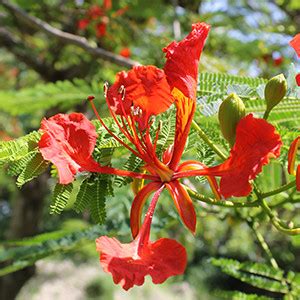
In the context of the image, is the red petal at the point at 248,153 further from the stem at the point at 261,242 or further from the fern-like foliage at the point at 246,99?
the stem at the point at 261,242

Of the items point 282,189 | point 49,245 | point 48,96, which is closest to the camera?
point 282,189

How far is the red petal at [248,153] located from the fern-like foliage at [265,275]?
73 cm

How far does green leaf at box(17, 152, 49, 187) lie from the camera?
2.70 ft

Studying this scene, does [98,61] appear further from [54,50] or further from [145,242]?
[145,242]

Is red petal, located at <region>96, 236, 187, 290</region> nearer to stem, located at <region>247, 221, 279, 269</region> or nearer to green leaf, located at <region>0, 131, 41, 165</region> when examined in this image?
green leaf, located at <region>0, 131, 41, 165</region>

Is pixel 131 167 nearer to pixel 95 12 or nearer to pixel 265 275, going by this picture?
pixel 265 275

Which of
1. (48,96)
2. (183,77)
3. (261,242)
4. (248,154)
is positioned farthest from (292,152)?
(48,96)

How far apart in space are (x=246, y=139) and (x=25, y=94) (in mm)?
1587

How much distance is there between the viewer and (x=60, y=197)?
0.83m

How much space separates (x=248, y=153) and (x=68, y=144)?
0.85 ft

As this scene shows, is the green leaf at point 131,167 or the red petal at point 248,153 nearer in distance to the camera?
the red petal at point 248,153

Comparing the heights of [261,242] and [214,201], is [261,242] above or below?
below

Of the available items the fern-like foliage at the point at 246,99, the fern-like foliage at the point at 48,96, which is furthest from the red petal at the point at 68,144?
the fern-like foliage at the point at 48,96

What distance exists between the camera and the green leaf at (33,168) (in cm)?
82
